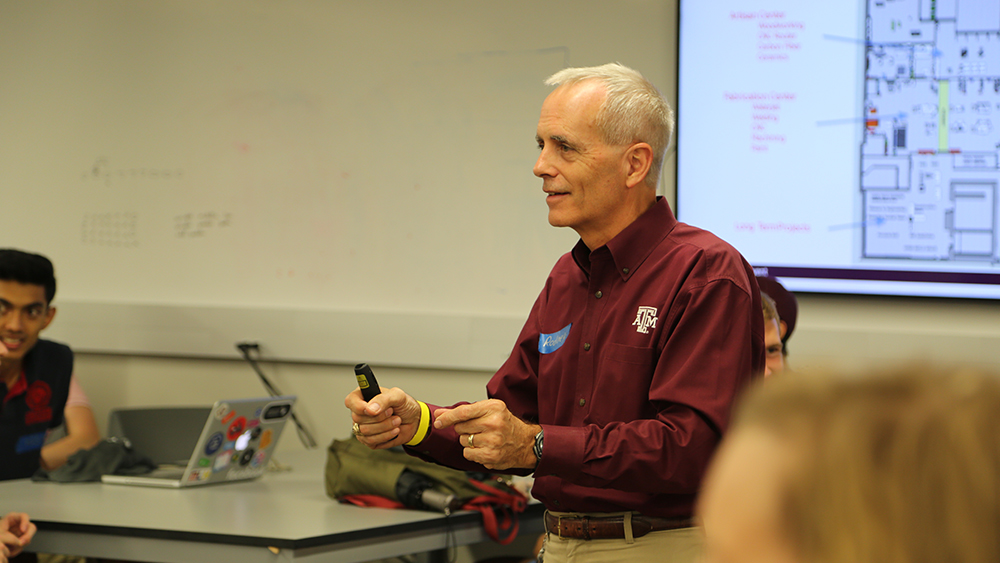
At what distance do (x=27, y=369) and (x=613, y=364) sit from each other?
240 centimetres

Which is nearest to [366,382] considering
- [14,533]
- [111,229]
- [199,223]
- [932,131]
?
[14,533]

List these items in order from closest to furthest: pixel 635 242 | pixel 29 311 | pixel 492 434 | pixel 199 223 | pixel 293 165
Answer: pixel 492 434, pixel 635 242, pixel 29 311, pixel 293 165, pixel 199 223

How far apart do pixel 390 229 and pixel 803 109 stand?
1.72m

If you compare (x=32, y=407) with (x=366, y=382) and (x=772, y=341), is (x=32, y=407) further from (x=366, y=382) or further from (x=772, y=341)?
(x=772, y=341)

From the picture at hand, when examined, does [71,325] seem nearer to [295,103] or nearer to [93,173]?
[93,173]

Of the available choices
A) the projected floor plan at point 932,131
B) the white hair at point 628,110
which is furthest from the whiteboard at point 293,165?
the white hair at point 628,110

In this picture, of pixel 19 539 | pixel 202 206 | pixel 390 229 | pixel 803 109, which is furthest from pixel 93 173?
pixel 803 109

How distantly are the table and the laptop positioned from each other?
0.05 metres

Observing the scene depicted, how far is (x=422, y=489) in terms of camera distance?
253 cm

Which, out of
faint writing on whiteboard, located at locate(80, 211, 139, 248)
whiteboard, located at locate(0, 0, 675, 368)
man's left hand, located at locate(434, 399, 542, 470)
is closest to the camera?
man's left hand, located at locate(434, 399, 542, 470)

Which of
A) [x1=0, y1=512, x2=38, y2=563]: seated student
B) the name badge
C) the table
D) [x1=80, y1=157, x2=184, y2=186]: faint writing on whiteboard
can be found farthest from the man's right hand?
[x1=80, y1=157, x2=184, y2=186]: faint writing on whiteboard

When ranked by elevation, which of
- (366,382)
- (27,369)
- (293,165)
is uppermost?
(293,165)

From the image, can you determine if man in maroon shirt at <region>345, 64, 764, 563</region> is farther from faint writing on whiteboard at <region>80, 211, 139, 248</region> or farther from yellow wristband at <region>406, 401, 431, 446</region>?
faint writing on whiteboard at <region>80, 211, 139, 248</region>

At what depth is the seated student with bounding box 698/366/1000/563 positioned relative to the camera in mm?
371
